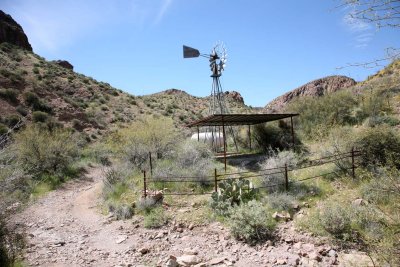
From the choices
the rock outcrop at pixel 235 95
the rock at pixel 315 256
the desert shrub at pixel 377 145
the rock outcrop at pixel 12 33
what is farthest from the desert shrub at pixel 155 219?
the rock outcrop at pixel 235 95

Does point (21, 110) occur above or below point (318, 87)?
below

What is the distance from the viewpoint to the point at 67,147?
1803 cm

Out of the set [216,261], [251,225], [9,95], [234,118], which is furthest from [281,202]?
[9,95]

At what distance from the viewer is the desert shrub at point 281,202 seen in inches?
351

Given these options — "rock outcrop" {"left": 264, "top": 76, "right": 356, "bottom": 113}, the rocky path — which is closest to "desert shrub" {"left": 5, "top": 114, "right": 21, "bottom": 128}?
the rocky path

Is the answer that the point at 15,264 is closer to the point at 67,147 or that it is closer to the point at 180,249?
the point at 180,249

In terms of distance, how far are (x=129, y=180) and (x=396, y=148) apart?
32.9ft

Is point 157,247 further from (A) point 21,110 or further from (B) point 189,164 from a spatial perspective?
(A) point 21,110

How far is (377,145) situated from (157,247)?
8601 mm

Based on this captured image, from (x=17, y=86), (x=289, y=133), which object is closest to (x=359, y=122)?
(x=289, y=133)

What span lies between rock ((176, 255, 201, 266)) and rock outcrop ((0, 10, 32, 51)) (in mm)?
42466

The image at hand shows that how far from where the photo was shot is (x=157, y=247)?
25.5ft

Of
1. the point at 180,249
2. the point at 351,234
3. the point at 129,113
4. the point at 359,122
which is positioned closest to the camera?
the point at 351,234

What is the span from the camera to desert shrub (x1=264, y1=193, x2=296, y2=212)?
29.3ft
